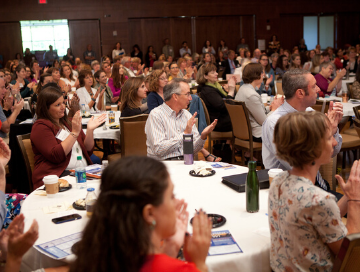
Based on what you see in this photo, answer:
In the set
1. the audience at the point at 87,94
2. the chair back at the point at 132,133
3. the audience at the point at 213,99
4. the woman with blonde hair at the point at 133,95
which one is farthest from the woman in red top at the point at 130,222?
the audience at the point at 87,94

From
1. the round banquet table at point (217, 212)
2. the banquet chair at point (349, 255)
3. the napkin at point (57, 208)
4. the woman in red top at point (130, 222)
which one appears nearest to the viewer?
the woman in red top at point (130, 222)

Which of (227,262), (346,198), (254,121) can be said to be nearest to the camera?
(227,262)

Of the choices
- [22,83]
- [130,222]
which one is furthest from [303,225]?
[22,83]

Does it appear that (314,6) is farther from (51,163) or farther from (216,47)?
(51,163)

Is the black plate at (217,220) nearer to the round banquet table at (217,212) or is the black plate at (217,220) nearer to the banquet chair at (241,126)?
the round banquet table at (217,212)

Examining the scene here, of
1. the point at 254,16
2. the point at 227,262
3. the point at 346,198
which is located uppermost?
the point at 254,16

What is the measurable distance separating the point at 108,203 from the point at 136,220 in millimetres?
91

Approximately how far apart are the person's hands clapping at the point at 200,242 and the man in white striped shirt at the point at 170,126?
2076 millimetres

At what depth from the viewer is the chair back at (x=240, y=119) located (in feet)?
16.1

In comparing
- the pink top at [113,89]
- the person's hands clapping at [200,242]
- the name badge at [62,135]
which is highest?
the pink top at [113,89]

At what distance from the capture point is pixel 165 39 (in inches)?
730

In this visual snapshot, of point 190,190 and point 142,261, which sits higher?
point 142,261

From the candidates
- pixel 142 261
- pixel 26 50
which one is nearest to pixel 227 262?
pixel 142 261

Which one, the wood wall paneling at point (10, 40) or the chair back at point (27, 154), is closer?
the chair back at point (27, 154)
